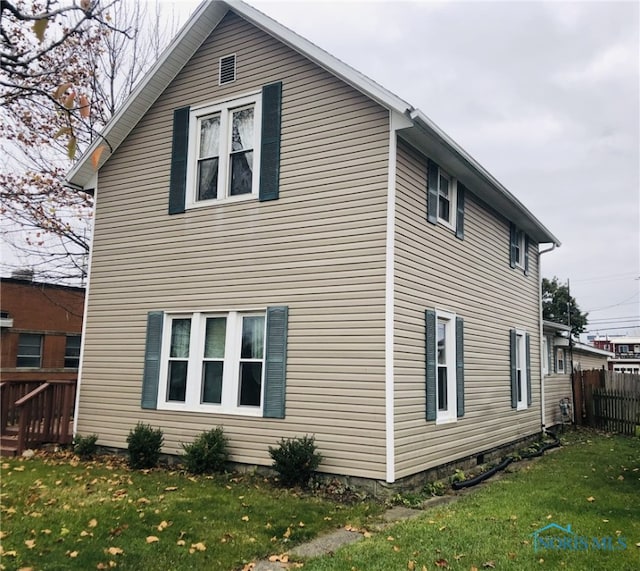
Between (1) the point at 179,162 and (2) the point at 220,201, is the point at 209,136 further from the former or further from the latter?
(2) the point at 220,201

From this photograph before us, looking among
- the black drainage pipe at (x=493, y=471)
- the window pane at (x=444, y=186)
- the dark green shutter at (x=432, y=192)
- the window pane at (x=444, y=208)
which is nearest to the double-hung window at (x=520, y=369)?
→ the black drainage pipe at (x=493, y=471)

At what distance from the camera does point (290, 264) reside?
9.03 metres

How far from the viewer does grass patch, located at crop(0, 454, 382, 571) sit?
5.29 metres

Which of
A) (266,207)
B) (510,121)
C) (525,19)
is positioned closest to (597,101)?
(510,121)

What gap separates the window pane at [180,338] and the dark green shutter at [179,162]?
2.00 m

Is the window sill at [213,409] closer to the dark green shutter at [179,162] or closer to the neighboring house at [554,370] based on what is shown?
the dark green shutter at [179,162]

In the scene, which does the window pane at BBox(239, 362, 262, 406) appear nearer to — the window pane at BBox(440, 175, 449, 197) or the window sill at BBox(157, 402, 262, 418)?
the window sill at BBox(157, 402, 262, 418)

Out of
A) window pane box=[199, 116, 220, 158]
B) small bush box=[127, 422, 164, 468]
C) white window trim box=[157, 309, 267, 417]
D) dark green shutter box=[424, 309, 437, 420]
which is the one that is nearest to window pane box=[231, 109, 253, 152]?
window pane box=[199, 116, 220, 158]

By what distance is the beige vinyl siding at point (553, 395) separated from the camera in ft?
53.9

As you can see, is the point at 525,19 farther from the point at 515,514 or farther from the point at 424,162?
the point at 515,514

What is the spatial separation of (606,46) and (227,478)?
34.8 feet

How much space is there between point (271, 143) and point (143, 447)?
17.7 feet

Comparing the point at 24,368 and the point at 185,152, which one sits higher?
the point at 185,152

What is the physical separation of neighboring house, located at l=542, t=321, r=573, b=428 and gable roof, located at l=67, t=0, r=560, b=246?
627 centimetres
